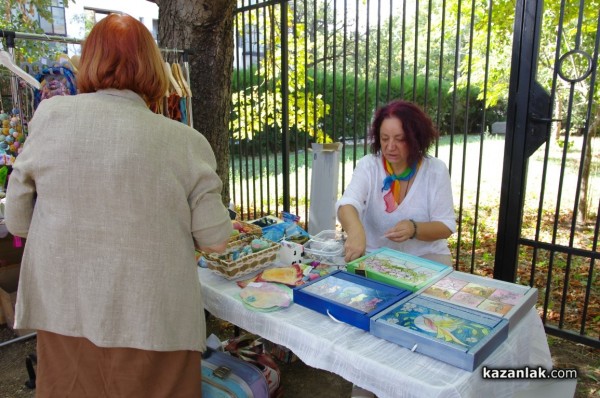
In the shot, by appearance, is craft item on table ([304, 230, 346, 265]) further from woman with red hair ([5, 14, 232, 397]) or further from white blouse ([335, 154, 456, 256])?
woman with red hair ([5, 14, 232, 397])

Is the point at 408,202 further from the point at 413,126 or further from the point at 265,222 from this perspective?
the point at 265,222

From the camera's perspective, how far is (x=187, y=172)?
4.16 feet

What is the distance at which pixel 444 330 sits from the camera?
1280mm

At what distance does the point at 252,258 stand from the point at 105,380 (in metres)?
0.73

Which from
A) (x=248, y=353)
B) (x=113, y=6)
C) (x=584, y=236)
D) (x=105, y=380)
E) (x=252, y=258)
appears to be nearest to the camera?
→ (x=105, y=380)

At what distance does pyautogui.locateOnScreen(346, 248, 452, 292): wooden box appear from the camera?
5.38 ft

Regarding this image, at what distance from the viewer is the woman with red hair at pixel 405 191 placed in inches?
85.4

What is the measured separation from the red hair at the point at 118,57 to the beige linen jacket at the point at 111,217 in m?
0.04

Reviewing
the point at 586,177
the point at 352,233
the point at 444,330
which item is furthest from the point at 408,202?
the point at 586,177

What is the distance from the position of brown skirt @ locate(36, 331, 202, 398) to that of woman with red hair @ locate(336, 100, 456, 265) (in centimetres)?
103

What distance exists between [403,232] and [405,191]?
0.28 meters

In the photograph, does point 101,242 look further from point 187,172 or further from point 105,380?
point 105,380

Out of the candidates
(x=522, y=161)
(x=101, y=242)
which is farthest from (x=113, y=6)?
(x=522, y=161)

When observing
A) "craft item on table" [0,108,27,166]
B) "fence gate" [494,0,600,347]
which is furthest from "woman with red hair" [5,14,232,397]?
"fence gate" [494,0,600,347]
